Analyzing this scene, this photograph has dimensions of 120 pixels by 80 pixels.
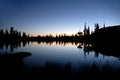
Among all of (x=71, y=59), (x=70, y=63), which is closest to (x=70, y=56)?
(x=71, y=59)

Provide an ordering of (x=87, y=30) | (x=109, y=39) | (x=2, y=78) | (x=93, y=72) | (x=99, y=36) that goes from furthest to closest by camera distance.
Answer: (x=87, y=30) < (x=99, y=36) < (x=109, y=39) < (x=93, y=72) < (x=2, y=78)

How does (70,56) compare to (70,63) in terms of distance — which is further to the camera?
(70,56)

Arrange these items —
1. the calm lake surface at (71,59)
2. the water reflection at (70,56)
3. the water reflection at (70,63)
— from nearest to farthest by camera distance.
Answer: the water reflection at (70,63) → the calm lake surface at (71,59) → the water reflection at (70,56)

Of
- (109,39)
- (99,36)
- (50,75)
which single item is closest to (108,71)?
(50,75)

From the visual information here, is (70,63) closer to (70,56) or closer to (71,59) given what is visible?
(71,59)

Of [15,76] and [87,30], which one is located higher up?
[87,30]

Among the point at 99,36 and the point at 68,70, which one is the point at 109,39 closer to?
the point at 99,36

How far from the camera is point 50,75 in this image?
15.7 meters

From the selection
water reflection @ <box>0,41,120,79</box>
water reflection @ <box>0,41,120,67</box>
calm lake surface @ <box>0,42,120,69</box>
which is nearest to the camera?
water reflection @ <box>0,41,120,79</box>

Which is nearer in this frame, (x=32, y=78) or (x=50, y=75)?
(x=32, y=78)

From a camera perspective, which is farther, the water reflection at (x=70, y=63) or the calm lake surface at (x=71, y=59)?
the calm lake surface at (x=71, y=59)

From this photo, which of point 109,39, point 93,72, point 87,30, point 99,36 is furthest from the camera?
point 87,30

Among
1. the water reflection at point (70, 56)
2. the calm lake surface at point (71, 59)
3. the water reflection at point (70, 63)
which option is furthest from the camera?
the water reflection at point (70, 56)

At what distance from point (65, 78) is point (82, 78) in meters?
1.73
